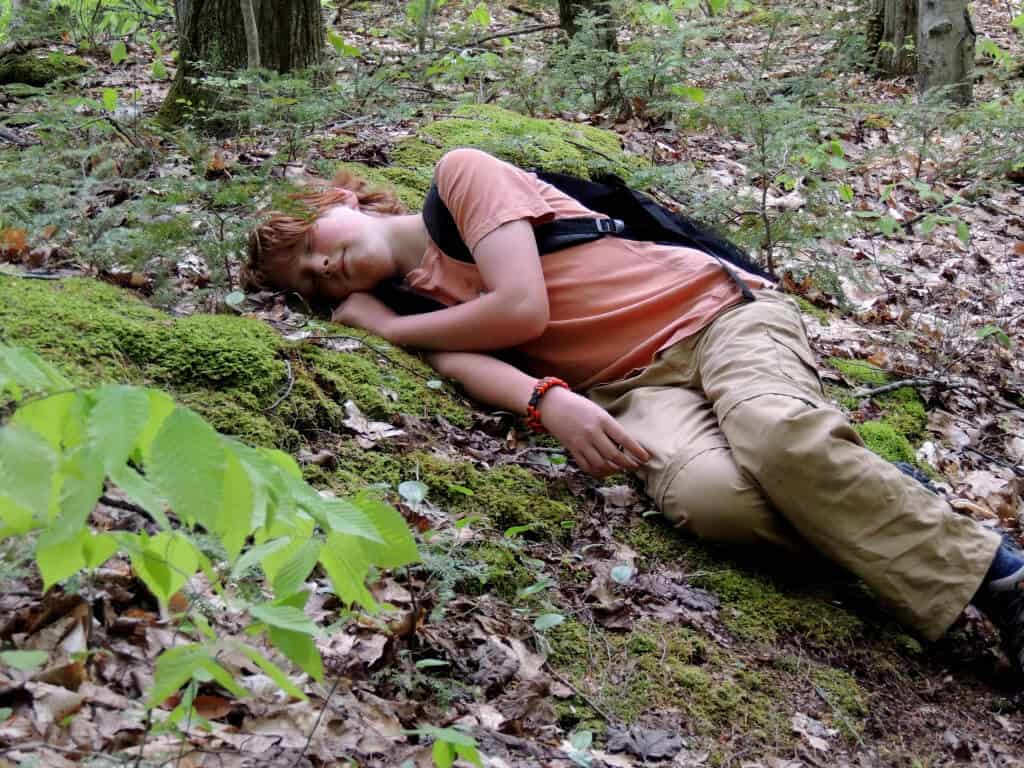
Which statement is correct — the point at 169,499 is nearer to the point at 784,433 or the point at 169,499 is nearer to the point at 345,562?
the point at 345,562

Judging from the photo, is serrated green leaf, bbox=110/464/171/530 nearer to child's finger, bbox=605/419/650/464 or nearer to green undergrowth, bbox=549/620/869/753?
green undergrowth, bbox=549/620/869/753

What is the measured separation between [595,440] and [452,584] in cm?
94

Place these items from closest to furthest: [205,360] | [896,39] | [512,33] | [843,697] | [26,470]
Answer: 1. [26,470]
2. [843,697]
3. [205,360]
4. [512,33]
5. [896,39]

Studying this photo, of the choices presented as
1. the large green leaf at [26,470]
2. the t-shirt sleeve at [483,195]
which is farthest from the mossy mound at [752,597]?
the large green leaf at [26,470]

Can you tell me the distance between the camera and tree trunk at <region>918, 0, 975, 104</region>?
8531mm

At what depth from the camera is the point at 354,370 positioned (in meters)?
3.39

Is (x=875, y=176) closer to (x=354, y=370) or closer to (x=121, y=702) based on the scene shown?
(x=354, y=370)

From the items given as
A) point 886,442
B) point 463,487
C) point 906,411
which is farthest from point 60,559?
point 906,411

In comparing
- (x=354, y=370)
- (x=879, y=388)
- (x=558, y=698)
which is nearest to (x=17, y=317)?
(x=354, y=370)

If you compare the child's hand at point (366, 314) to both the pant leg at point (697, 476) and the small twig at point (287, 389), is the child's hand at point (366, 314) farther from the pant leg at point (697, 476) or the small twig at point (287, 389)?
the pant leg at point (697, 476)

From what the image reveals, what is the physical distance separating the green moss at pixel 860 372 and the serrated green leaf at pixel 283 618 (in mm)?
3826

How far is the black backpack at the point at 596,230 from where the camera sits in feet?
12.1

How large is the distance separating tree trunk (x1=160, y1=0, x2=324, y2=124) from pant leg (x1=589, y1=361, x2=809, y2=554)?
3706mm

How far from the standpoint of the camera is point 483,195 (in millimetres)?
3502
